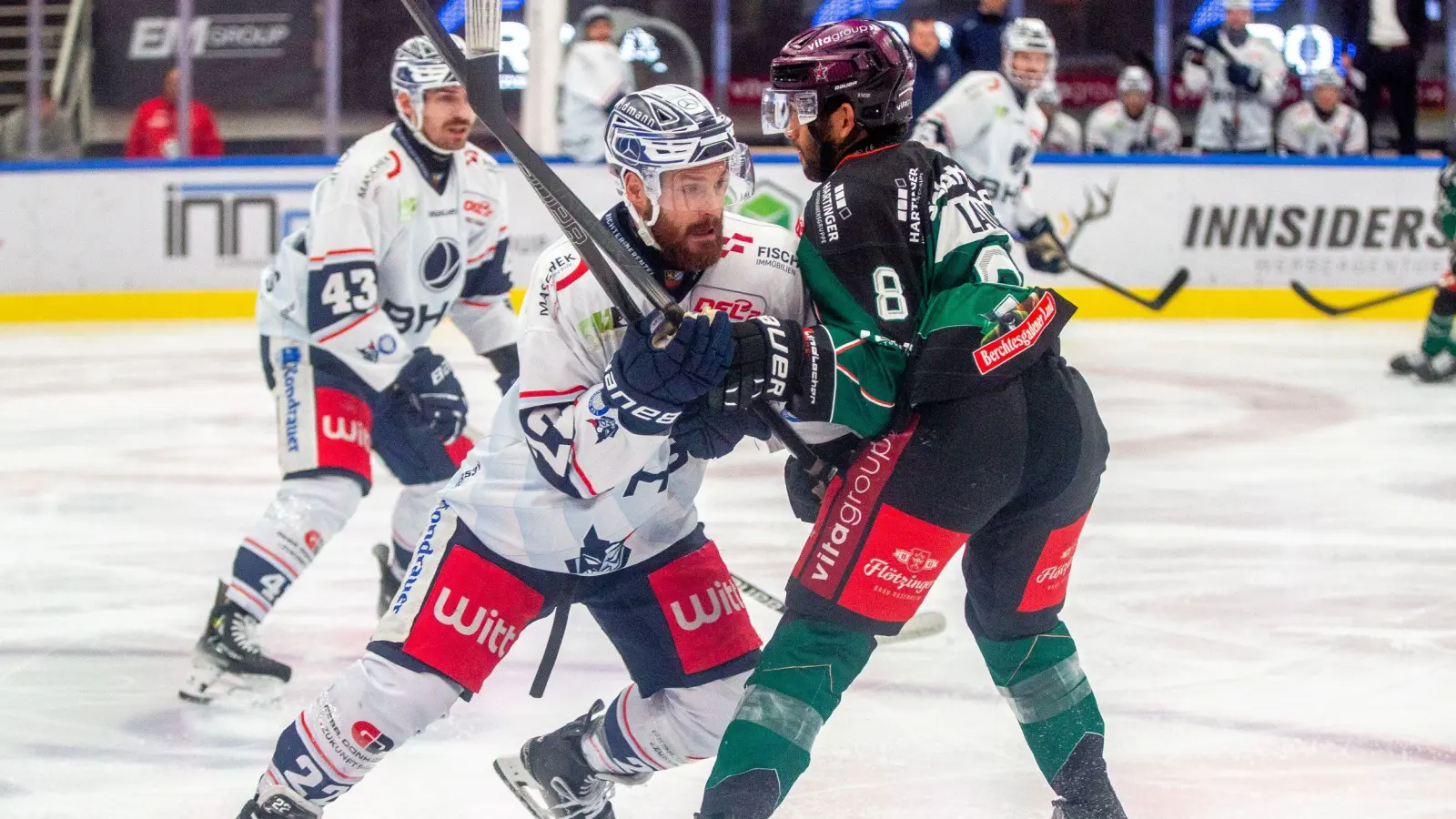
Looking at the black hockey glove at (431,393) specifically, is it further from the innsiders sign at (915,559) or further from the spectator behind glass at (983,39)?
the spectator behind glass at (983,39)

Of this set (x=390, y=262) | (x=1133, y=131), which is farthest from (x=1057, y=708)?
(x=1133, y=131)

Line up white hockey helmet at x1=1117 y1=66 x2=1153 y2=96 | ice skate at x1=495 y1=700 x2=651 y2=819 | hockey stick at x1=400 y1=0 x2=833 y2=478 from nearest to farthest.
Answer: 1. hockey stick at x1=400 y1=0 x2=833 y2=478
2. ice skate at x1=495 y1=700 x2=651 y2=819
3. white hockey helmet at x1=1117 y1=66 x2=1153 y2=96

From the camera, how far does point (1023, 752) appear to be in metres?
2.86

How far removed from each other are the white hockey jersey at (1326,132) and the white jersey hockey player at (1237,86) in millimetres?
149

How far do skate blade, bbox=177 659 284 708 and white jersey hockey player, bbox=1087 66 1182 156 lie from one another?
850 cm

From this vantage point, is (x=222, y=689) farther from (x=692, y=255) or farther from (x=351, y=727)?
(x=692, y=255)

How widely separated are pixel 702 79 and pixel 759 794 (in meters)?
9.83

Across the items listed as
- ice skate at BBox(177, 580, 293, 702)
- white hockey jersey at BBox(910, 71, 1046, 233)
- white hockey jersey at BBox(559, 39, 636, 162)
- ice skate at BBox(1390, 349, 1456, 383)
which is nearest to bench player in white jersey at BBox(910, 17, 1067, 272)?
white hockey jersey at BBox(910, 71, 1046, 233)

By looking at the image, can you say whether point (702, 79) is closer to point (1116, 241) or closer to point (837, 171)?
point (1116, 241)

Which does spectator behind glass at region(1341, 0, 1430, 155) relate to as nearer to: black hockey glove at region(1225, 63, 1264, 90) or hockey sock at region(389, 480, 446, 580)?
black hockey glove at region(1225, 63, 1264, 90)

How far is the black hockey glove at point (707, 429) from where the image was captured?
6.68 ft

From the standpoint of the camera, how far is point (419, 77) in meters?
3.32

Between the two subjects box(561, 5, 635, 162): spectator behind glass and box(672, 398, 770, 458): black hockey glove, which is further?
box(561, 5, 635, 162): spectator behind glass

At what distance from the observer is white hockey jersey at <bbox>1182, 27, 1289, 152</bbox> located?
10383 mm
